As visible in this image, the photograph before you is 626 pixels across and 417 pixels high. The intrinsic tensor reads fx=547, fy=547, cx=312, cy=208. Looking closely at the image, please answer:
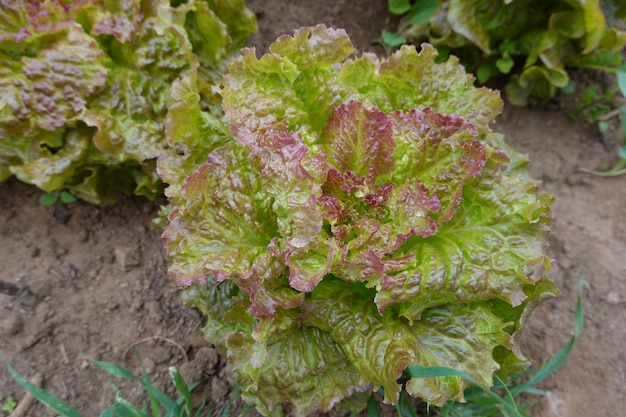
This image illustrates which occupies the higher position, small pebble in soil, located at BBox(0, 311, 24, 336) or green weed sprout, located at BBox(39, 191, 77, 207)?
green weed sprout, located at BBox(39, 191, 77, 207)

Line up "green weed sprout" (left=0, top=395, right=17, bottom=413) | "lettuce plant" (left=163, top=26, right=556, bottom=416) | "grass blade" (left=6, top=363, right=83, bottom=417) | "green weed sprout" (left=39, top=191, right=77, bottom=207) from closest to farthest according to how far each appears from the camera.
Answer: "lettuce plant" (left=163, top=26, right=556, bottom=416), "grass blade" (left=6, top=363, right=83, bottom=417), "green weed sprout" (left=0, top=395, right=17, bottom=413), "green weed sprout" (left=39, top=191, right=77, bottom=207)

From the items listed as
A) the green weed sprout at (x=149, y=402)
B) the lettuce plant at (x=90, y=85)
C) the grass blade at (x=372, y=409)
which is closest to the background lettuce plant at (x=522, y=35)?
the lettuce plant at (x=90, y=85)

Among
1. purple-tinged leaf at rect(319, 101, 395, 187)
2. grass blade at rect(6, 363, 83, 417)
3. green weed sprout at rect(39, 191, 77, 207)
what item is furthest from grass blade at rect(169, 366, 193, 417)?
green weed sprout at rect(39, 191, 77, 207)

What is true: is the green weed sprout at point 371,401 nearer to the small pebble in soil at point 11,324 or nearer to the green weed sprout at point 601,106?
the small pebble in soil at point 11,324

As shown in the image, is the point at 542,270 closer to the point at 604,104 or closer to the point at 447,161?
the point at 447,161

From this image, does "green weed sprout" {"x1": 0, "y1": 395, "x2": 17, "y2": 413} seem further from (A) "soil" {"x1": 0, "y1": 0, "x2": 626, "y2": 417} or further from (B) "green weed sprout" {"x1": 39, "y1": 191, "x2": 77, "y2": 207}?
(B) "green weed sprout" {"x1": 39, "y1": 191, "x2": 77, "y2": 207}

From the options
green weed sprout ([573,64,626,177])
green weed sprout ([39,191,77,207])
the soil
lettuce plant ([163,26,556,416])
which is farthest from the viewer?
green weed sprout ([573,64,626,177])

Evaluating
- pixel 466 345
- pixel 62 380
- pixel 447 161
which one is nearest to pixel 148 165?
pixel 62 380
